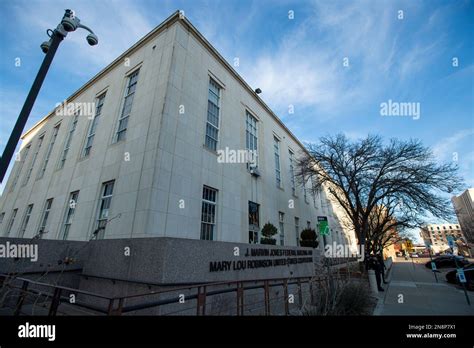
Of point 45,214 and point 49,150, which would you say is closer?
point 45,214

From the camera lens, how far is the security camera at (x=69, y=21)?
5.71m

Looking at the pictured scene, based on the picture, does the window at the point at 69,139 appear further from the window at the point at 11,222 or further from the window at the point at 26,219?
the window at the point at 11,222

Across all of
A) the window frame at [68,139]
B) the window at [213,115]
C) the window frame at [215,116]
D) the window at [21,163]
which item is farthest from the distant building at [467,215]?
the window at [21,163]

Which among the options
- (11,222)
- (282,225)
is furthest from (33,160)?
(282,225)

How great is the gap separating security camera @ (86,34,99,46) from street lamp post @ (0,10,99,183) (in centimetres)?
73

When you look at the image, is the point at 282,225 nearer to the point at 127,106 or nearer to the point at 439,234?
the point at 127,106

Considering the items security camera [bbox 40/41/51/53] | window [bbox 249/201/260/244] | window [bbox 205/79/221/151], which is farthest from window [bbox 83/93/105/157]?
window [bbox 249/201/260/244]

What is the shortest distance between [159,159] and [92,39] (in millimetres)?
4734

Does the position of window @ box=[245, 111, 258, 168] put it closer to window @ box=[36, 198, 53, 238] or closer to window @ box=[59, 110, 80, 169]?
window @ box=[59, 110, 80, 169]

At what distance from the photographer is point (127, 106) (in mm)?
13781

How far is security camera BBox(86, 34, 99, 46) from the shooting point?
277 inches
